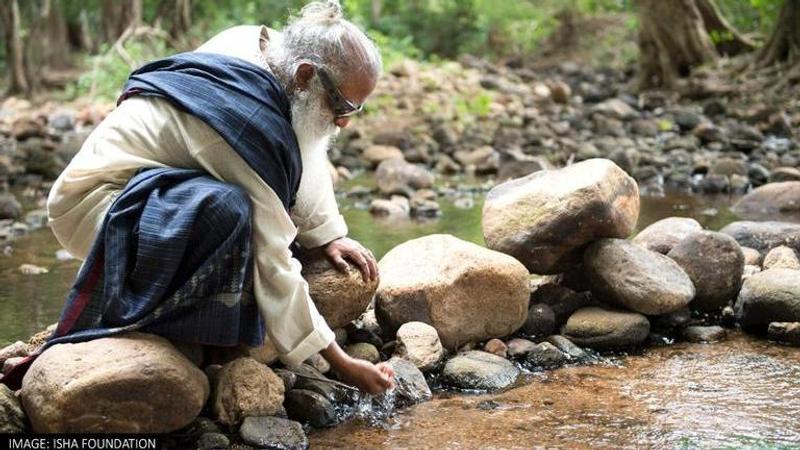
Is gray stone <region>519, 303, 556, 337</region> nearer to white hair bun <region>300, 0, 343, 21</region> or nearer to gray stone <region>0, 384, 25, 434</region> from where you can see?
white hair bun <region>300, 0, 343, 21</region>

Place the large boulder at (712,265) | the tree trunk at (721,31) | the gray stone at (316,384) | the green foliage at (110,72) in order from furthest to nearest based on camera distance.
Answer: the tree trunk at (721,31)
the green foliage at (110,72)
the large boulder at (712,265)
the gray stone at (316,384)

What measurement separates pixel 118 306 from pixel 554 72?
1688cm

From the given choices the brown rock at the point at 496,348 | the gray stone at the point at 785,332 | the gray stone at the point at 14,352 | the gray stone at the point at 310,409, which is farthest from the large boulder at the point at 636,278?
the gray stone at the point at 14,352

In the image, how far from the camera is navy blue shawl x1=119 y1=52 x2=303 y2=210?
9.38ft

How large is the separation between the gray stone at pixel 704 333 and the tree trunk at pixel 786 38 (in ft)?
30.7

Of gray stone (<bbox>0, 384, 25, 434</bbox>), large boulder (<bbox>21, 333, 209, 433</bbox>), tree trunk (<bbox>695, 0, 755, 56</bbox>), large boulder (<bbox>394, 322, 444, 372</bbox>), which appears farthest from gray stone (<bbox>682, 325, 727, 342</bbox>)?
tree trunk (<bbox>695, 0, 755, 56</bbox>)

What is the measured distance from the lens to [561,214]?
3.91 metres

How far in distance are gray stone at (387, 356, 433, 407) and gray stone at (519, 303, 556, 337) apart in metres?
0.74

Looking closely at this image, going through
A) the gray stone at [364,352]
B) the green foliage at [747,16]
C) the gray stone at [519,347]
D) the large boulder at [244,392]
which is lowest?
the green foliage at [747,16]

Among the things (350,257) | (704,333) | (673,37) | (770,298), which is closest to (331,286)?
(350,257)

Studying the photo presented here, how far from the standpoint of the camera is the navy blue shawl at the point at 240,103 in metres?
2.86

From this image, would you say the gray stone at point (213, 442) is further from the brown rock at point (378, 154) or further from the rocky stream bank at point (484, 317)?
the brown rock at point (378, 154)

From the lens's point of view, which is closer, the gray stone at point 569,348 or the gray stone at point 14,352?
the gray stone at point 14,352

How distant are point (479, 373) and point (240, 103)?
1.33m
